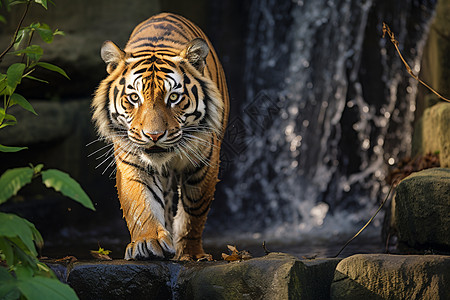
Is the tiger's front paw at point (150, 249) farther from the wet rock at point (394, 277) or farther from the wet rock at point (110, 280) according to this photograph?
the wet rock at point (394, 277)

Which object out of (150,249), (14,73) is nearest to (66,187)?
(14,73)

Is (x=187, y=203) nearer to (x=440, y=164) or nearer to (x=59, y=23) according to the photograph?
(x=440, y=164)

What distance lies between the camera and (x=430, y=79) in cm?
533

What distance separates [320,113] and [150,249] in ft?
15.1

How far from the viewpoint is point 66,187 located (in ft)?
5.73

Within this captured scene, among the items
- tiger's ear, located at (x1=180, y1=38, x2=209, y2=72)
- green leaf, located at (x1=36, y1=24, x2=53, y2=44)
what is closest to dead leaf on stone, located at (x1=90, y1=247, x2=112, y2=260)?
tiger's ear, located at (x1=180, y1=38, x2=209, y2=72)

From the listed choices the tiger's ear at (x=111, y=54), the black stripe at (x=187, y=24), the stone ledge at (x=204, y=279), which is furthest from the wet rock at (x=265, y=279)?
the black stripe at (x=187, y=24)

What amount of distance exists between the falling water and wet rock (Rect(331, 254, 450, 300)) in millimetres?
3786

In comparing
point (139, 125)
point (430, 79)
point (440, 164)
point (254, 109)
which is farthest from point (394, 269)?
point (254, 109)

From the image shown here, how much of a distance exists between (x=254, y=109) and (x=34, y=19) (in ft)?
9.48

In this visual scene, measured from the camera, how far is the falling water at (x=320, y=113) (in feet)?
22.9

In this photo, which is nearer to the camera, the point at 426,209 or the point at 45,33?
the point at 45,33

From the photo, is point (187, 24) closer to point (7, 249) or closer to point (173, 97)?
point (173, 97)

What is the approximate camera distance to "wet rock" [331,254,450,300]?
2525 millimetres
